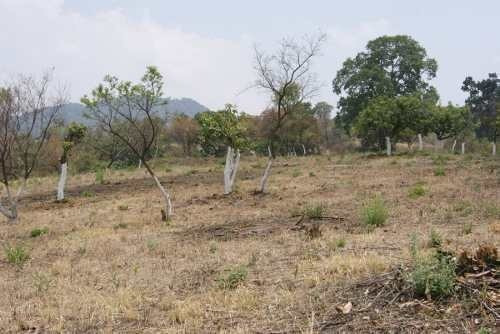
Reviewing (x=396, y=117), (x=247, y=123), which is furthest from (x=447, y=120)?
(x=247, y=123)

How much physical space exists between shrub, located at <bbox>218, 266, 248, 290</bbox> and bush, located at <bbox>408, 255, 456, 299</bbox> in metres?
2.71

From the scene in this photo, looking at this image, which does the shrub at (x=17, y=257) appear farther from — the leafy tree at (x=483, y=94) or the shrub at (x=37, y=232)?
the leafy tree at (x=483, y=94)

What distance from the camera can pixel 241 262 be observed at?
906 centimetres

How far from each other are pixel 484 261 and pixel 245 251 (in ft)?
16.5

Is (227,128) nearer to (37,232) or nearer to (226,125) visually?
(226,125)

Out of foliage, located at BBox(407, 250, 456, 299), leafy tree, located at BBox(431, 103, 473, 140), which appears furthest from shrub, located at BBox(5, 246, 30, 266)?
leafy tree, located at BBox(431, 103, 473, 140)

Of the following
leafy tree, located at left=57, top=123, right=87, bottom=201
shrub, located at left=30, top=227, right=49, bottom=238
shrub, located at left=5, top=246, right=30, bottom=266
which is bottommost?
shrub, located at left=30, top=227, right=49, bottom=238

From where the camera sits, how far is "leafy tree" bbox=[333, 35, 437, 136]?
4669cm

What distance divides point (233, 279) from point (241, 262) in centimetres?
144

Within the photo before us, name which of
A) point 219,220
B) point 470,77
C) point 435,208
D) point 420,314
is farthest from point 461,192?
point 470,77

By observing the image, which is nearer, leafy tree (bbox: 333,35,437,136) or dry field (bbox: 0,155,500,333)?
dry field (bbox: 0,155,500,333)

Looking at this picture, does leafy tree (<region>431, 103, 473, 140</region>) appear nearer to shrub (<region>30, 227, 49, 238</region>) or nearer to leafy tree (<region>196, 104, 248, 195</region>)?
leafy tree (<region>196, 104, 248, 195</region>)

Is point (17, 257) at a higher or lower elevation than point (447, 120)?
lower

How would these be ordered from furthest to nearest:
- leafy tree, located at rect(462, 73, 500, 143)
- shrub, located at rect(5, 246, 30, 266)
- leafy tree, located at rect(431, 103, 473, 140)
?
leafy tree, located at rect(462, 73, 500, 143)
leafy tree, located at rect(431, 103, 473, 140)
shrub, located at rect(5, 246, 30, 266)
